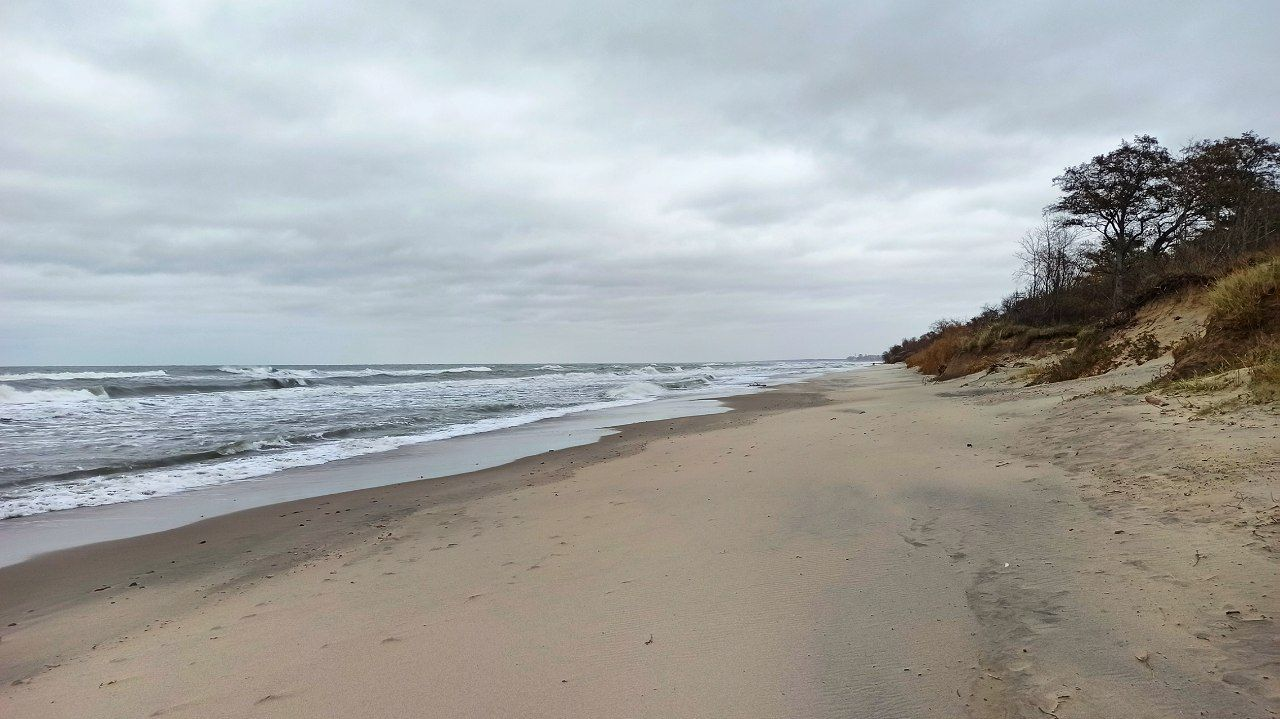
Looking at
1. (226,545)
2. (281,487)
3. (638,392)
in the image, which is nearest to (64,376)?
(638,392)

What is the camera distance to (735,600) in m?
3.28

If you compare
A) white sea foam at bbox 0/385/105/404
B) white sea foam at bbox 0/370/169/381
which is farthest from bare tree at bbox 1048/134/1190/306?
white sea foam at bbox 0/370/169/381

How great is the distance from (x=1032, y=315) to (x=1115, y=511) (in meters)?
25.2

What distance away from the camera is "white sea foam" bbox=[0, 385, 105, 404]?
75.8 feet

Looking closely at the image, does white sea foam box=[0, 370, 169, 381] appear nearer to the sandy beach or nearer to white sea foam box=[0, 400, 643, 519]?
white sea foam box=[0, 400, 643, 519]

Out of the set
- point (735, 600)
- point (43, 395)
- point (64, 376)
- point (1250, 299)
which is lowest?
point (735, 600)

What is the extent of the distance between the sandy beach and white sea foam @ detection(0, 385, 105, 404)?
2463 centimetres

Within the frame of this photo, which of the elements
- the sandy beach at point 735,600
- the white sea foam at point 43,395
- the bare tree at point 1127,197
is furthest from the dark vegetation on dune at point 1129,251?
the white sea foam at point 43,395

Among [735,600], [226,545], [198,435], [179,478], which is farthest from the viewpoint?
[198,435]

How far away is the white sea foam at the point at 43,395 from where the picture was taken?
23.1 meters

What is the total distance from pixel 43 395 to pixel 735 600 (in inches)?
1328

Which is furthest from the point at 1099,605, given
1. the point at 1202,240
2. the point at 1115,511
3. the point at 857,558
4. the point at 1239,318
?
the point at 1202,240

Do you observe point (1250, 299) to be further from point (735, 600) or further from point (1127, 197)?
point (1127, 197)

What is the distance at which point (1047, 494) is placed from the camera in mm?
4598
